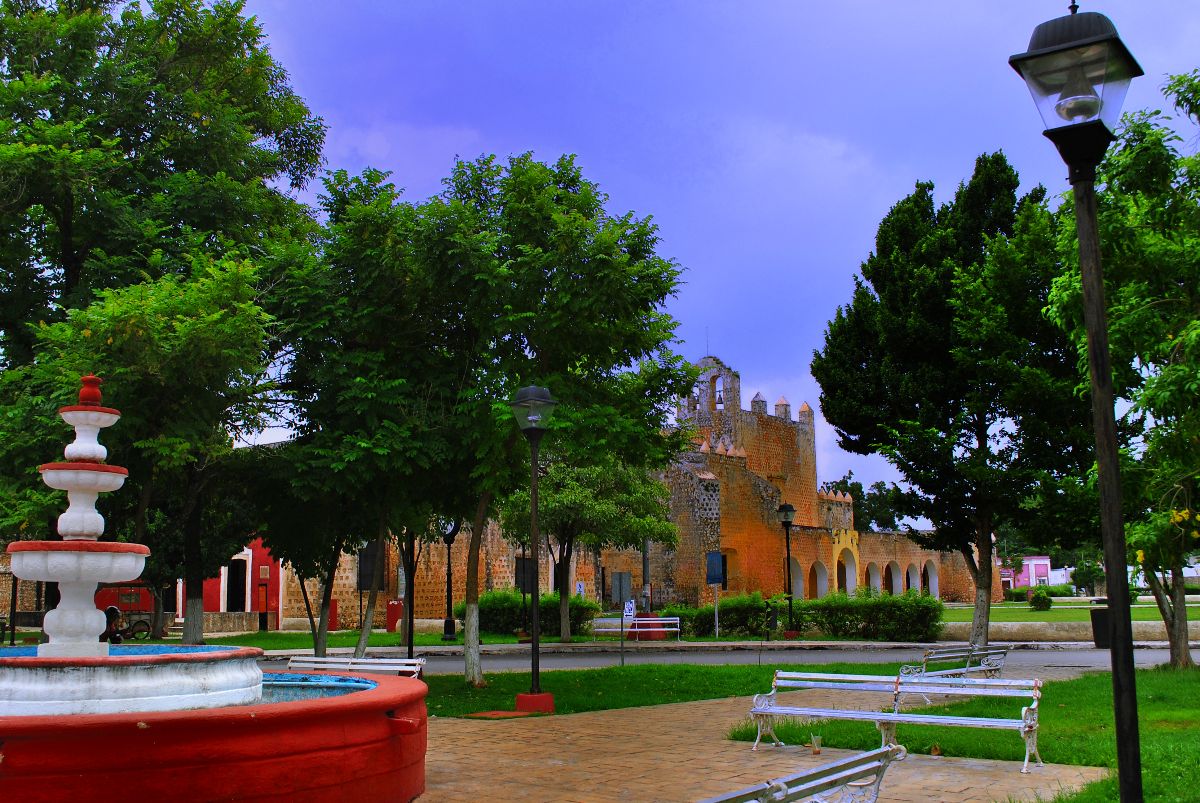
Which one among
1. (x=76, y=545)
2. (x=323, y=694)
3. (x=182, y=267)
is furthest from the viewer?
(x=182, y=267)

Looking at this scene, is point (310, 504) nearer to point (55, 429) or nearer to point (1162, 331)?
point (55, 429)

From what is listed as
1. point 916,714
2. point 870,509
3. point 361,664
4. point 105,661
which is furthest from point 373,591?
point 870,509

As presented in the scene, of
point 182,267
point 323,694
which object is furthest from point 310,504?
point 323,694

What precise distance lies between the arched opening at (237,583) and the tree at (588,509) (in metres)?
13.5

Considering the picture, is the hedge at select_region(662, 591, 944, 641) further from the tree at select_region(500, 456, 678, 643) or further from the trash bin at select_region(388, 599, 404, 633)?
the trash bin at select_region(388, 599, 404, 633)

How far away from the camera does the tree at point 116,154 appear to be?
1428 centimetres

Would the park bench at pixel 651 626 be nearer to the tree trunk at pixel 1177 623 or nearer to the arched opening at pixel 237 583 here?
the tree trunk at pixel 1177 623

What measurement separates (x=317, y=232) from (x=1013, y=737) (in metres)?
12.0

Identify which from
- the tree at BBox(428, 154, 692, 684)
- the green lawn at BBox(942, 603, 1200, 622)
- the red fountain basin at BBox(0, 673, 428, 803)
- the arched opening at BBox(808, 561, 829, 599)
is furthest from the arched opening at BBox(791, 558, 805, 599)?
the red fountain basin at BBox(0, 673, 428, 803)

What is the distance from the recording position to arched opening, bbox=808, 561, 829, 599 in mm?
51625

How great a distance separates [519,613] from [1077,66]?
29.5 meters

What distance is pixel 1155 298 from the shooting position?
11.5 metres

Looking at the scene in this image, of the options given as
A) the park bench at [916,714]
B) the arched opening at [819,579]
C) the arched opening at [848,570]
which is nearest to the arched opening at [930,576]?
the arched opening at [848,570]

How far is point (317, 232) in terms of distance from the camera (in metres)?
16.3
